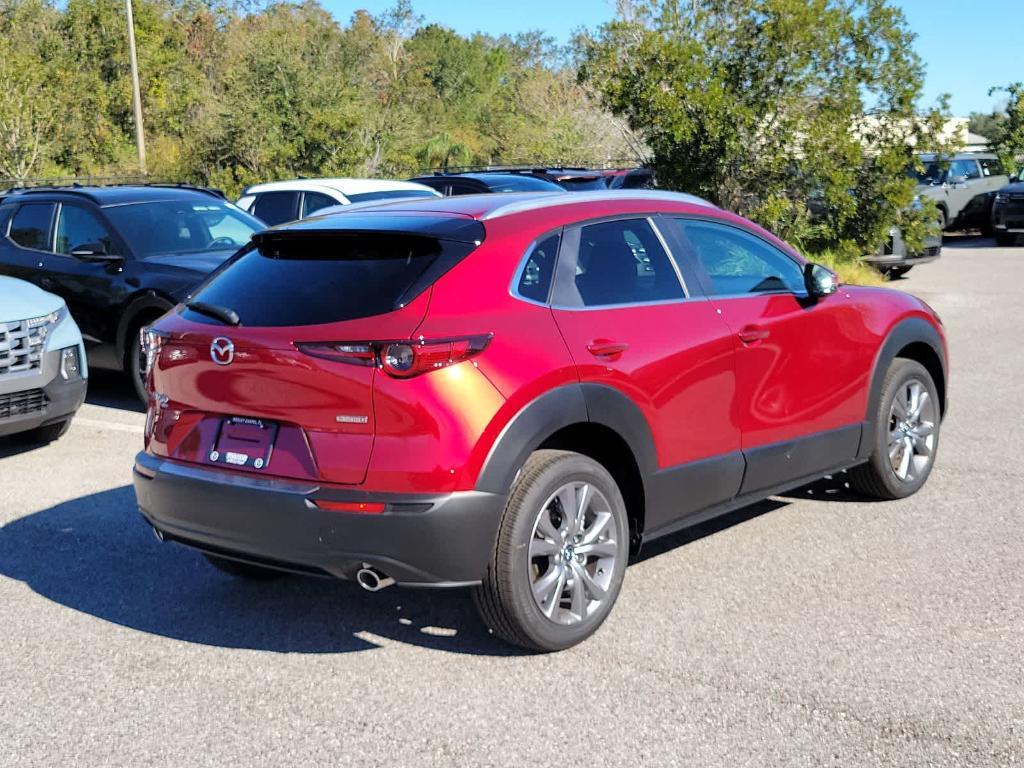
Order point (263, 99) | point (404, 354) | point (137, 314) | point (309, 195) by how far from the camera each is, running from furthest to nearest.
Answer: point (263, 99), point (309, 195), point (137, 314), point (404, 354)

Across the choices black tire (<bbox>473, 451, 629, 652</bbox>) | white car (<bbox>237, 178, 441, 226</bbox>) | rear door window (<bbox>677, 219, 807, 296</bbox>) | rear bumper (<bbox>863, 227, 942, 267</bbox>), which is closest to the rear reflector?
black tire (<bbox>473, 451, 629, 652</bbox>)

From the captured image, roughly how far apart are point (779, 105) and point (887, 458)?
1011 cm

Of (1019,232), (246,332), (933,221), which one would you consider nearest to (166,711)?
(246,332)

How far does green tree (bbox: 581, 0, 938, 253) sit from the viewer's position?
15484mm

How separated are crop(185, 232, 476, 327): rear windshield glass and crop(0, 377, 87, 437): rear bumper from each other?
366cm

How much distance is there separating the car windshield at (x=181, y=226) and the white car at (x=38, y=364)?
1642 millimetres

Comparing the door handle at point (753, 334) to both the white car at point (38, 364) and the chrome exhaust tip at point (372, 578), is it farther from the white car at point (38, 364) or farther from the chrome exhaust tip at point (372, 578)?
the white car at point (38, 364)

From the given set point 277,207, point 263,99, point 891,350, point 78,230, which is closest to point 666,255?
point 891,350

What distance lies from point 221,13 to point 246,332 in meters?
62.0

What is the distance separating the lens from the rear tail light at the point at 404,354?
4.21m

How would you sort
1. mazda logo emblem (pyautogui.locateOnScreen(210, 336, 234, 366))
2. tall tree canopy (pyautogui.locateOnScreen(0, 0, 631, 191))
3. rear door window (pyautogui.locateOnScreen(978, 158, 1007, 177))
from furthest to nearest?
rear door window (pyautogui.locateOnScreen(978, 158, 1007, 177)) < tall tree canopy (pyautogui.locateOnScreen(0, 0, 631, 191)) < mazda logo emblem (pyautogui.locateOnScreen(210, 336, 234, 366))

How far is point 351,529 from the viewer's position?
4.23m

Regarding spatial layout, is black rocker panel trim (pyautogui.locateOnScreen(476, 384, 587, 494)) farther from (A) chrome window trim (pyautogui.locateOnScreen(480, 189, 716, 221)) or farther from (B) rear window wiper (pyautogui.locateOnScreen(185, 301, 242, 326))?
(B) rear window wiper (pyautogui.locateOnScreen(185, 301, 242, 326))

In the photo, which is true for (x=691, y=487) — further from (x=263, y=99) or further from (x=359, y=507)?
(x=263, y=99)
